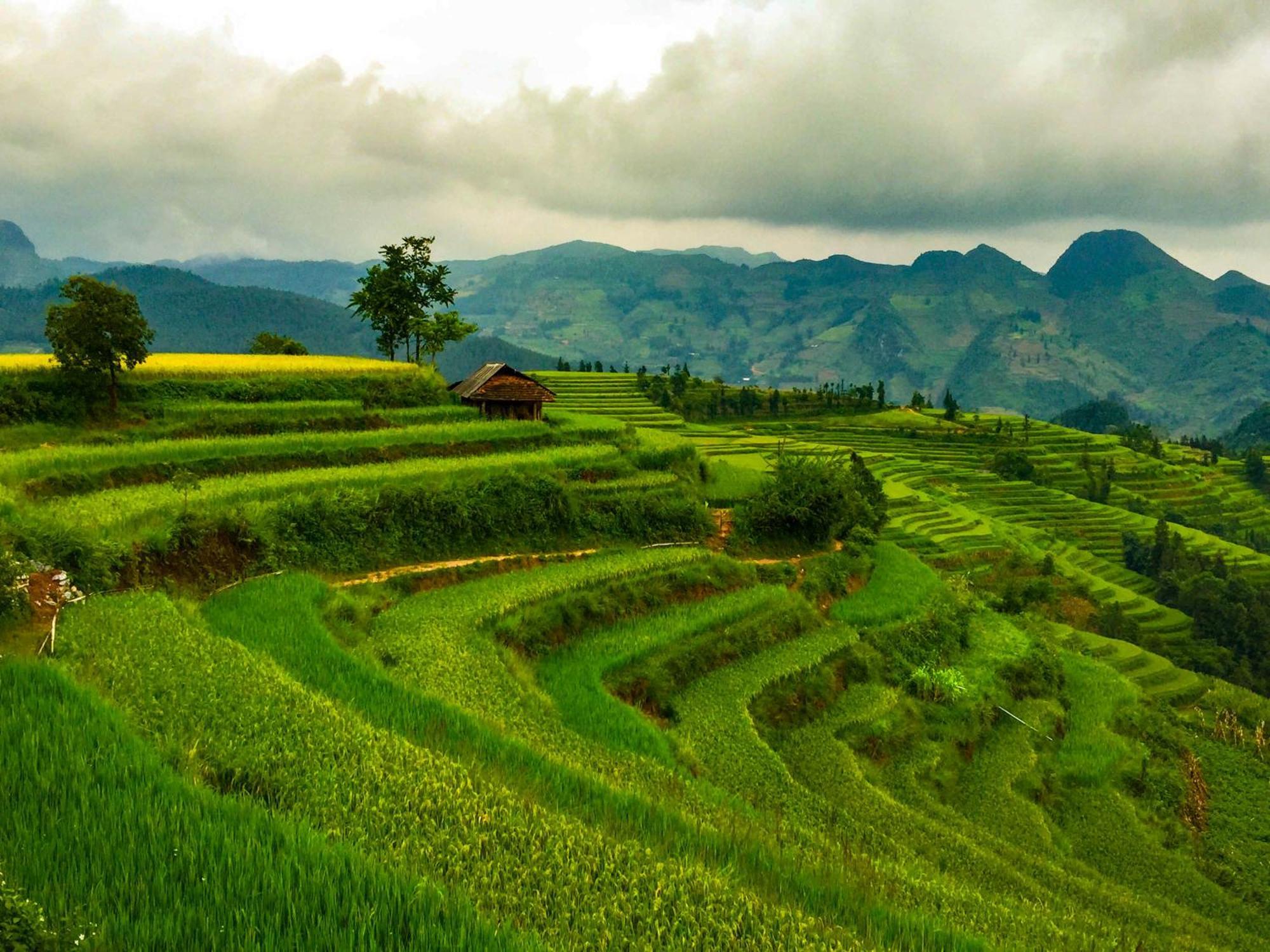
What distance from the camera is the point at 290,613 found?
14602 mm

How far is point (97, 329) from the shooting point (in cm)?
→ 2433

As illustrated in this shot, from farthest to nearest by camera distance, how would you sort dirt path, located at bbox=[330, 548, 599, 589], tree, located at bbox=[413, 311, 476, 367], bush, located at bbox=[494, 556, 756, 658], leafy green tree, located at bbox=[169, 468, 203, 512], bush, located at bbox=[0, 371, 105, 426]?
tree, located at bbox=[413, 311, 476, 367], bush, located at bbox=[0, 371, 105, 426], dirt path, located at bbox=[330, 548, 599, 589], leafy green tree, located at bbox=[169, 468, 203, 512], bush, located at bbox=[494, 556, 756, 658]

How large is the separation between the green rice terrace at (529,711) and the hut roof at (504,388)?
1299 millimetres

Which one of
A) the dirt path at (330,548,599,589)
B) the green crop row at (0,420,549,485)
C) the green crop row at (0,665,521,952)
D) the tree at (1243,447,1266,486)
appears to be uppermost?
the green crop row at (0,420,549,485)

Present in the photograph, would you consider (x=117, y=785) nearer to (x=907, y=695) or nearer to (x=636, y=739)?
(x=636, y=739)

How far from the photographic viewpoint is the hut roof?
35.0 m

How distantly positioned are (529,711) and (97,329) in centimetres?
2112

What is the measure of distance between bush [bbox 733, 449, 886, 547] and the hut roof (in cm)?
1068

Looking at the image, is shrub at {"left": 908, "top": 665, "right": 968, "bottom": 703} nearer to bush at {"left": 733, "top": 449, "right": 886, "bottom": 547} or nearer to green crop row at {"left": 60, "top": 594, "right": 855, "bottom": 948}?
bush at {"left": 733, "top": 449, "right": 886, "bottom": 547}

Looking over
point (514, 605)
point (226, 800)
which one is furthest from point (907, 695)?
point (226, 800)

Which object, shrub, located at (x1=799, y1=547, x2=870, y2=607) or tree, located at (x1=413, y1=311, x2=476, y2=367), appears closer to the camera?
shrub, located at (x1=799, y1=547, x2=870, y2=607)

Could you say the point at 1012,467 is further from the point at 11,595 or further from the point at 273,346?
the point at 11,595

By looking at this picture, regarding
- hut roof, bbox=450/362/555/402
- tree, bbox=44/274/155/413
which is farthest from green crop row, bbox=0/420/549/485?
tree, bbox=44/274/155/413

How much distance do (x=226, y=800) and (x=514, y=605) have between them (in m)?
11.8
